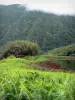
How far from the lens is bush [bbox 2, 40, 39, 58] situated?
102 ft

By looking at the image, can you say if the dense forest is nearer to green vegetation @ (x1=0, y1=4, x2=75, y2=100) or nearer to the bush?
green vegetation @ (x1=0, y1=4, x2=75, y2=100)

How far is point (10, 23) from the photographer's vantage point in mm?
108062

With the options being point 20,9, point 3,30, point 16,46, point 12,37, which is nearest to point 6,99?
point 16,46

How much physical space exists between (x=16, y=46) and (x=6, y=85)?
26514mm

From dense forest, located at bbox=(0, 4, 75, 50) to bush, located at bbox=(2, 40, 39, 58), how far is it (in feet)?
171

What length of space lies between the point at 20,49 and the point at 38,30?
200ft

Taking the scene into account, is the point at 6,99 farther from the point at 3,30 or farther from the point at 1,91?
the point at 3,30

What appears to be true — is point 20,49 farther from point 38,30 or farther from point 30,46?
point 38,30

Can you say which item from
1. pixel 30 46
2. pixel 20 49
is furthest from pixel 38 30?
pixel 20 49

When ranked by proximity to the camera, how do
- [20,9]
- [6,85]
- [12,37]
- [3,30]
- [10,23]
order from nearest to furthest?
[6,85]
[12,37]
[3,30]
[10,23]
[20,9]

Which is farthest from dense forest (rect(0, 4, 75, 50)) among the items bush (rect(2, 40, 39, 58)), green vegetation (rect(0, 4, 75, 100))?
bush (rect(2, 40, 39, 58))

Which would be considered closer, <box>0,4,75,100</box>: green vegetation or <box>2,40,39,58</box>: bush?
<box>0,4,75,100</box>: green vegetation

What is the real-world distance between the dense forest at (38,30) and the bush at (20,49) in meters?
52.2

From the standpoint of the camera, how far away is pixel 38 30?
302ft
